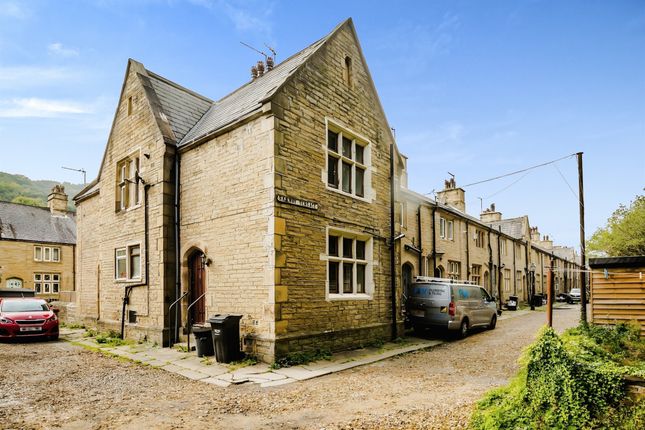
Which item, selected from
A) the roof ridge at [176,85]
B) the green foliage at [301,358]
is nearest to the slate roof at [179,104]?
the roof ridge at [176,85]

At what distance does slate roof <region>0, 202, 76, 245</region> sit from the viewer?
31.8 metres

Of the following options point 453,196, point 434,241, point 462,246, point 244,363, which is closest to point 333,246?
point 244,363

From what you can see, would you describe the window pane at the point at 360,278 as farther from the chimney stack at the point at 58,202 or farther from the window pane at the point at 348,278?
the chimney stack at the point at 58,202

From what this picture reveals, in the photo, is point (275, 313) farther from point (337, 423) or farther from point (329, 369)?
point (337, 423)

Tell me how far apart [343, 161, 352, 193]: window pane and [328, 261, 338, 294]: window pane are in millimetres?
2448

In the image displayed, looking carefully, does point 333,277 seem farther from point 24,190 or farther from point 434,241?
point 24,190

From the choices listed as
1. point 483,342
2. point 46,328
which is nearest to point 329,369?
point 483,342

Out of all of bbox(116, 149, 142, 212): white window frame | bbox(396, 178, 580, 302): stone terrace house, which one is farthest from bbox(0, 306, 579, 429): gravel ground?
bbox(396, 178, 580, 302): stone terrace house

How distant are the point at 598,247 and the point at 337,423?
45.6 metres

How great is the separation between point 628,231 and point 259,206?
3435 cm

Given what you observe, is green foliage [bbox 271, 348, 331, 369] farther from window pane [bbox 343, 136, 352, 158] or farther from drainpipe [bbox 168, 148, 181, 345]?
window pane [bbox 343, 136, 352, 158]

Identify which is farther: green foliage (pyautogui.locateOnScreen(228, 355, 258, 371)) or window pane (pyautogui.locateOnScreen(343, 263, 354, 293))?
window pane (pyautogui.locateOnScreen(343, 263, 354, 293))

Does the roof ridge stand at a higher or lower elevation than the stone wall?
higher

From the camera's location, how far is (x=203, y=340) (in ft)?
34.1
